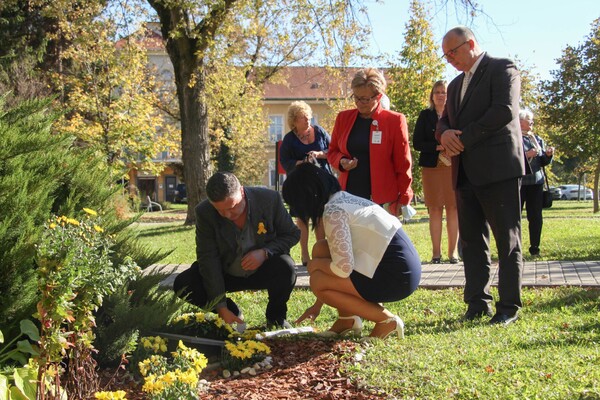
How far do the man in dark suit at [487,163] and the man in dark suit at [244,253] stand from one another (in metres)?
1.33

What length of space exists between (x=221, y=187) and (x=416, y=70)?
21.2 m

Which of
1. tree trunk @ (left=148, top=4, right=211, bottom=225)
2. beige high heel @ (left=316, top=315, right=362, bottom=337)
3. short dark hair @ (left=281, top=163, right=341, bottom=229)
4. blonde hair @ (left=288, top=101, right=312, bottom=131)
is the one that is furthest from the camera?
tree trunk @ (left=148, top=4, right=211, bottom=225)

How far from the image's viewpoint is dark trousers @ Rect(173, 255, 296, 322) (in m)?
4.93

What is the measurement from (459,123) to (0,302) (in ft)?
10.9

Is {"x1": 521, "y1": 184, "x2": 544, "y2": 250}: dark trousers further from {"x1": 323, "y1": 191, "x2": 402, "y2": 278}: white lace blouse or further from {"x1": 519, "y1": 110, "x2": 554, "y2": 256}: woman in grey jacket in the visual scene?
{"x1": 323, "y1": 191, "x2": 402, "y2": 278}: white lace blouse

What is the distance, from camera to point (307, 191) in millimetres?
4184

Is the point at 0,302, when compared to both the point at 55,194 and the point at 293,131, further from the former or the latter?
the point at 293,131

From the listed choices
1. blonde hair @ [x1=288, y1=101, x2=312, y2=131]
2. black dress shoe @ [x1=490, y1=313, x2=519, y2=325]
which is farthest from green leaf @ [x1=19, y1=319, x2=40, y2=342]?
blonde hair @ [x1=288, y1=101, x2=312, y2=131]

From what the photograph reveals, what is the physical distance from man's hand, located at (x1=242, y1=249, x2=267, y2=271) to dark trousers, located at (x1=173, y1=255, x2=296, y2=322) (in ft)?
0.55

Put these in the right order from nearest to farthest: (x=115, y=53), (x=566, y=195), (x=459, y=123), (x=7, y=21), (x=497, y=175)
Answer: (x=497, y=175) → (x=459, y=123) → (x=115, y=53) → (x=7, y=21) → (x=566, y=195)

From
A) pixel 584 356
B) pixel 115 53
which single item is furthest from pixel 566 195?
pixel 584 356

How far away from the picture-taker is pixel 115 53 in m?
20.6

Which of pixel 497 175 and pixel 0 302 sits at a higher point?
pixel 497 175

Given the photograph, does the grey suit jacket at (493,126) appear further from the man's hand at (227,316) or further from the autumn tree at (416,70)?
the autumn tree at (416,70)
